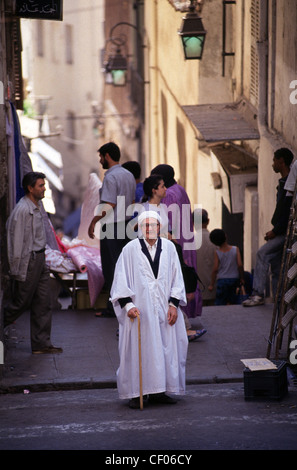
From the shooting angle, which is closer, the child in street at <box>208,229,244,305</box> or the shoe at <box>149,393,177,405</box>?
the shoe at <box>149,393,177,405</box>

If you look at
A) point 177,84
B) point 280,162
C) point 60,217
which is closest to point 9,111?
point 280,162

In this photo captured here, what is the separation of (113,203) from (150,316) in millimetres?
3351

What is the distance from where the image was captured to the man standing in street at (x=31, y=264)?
35.0 feet

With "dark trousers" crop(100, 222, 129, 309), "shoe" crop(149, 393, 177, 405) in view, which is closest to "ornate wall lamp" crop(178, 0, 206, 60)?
"dark trousers" crop(100, 222, 129, 309)

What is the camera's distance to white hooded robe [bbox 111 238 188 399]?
893 cm

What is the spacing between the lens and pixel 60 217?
51031mm

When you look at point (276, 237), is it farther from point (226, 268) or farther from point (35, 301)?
point (35, 301)

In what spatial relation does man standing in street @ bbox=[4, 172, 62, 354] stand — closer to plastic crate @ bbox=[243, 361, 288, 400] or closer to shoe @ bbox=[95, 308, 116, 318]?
shoe @ bbox=[95, 308, 116, 318]

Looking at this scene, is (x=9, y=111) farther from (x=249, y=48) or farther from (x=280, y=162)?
(x=249, y=48)

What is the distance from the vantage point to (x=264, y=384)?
895cm

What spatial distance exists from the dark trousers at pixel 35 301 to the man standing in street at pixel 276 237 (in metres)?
2.92

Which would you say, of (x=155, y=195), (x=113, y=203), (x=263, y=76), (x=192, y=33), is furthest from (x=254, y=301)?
(x=192, y=33)

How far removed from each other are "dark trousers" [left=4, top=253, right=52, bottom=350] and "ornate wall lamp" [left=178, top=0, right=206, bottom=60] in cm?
630

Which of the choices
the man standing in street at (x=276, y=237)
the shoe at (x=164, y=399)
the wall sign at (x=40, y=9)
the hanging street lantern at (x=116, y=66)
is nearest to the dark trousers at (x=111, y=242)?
the man standing in street at (x=276, y=237)
